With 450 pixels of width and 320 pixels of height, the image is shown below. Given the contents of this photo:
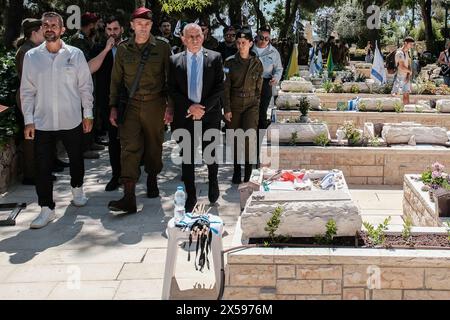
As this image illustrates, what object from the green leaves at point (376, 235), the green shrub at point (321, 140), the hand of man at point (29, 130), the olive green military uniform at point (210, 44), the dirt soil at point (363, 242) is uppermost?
the olive green military uniform at point (210, 44)

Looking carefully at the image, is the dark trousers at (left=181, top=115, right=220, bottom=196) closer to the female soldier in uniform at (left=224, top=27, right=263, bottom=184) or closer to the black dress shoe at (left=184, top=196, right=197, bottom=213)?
the black dress shoe at (left=184, top=196, right=197, bottom=213)

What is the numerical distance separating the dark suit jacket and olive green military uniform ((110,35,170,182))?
14cm

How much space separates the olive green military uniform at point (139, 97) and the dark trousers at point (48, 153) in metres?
0.47

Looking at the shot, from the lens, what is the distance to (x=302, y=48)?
32.5m

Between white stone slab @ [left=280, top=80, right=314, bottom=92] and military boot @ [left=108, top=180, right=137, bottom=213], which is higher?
white stone slab @ [left=280, top=80, right=314, bottom=92]

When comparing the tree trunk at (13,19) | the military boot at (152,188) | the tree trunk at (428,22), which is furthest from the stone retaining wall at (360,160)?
the tree trunk at (428,22)

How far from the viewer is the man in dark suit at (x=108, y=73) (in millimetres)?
7023

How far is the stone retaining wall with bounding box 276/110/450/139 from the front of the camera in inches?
428

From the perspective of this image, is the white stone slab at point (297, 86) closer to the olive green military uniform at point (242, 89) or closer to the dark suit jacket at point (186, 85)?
the olive green military uniform at point (242, 89)

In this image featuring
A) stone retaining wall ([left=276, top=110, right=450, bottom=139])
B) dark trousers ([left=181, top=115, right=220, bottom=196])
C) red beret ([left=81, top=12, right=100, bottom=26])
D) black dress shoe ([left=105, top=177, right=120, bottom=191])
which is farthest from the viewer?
stone retaining wall ([left=276, top=110, right=450, bottom=139])

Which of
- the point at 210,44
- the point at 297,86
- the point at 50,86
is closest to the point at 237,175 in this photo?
the point at 50,86

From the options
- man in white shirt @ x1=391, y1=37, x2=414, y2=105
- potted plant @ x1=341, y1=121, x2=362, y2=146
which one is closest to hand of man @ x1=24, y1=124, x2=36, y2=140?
potted plant @ x1=341, y1=121, x2=362, y2=146

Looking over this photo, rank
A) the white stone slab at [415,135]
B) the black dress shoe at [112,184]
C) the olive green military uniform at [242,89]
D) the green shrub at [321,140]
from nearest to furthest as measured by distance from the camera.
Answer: the olive green military uniform at [242,89] → the black dress shoe at [112,184] → the green shrub at [321,140] → the white stone slab at [415,135]

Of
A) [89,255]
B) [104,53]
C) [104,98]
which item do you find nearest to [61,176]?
[104,98]
